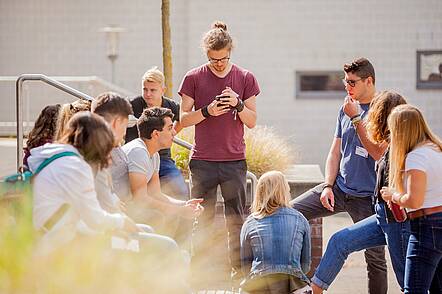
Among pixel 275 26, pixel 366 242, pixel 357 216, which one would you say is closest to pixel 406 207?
pixel 366 242

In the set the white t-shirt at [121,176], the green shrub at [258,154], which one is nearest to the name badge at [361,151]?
the white t-shirt at [121,176]

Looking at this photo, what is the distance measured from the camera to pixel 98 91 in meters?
16.6

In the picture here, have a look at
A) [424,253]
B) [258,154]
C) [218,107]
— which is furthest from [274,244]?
[258,154]

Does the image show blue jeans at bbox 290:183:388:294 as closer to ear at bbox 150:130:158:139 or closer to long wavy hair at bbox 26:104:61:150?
ear at bbox 150:130:158:139

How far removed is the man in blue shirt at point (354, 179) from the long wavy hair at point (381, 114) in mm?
283

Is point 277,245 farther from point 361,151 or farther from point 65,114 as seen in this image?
point 65,114

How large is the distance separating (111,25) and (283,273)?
Result: 12835mm

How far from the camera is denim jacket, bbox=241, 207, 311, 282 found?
6.17 m

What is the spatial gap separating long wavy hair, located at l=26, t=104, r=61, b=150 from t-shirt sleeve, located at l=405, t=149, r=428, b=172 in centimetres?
210

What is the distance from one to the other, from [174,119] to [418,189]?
2619mm

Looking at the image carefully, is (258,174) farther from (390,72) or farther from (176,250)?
(390,72)

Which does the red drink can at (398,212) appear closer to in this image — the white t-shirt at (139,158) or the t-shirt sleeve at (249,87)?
the white t-shirt at (139,158)

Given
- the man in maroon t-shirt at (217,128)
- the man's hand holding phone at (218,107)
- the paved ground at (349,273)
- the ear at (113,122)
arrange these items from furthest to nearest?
the paved ground at (349,273) < the man in maroon t-shirt at (217,128) < the man's hand holding phone at (218,107) < the ear at (113,122)

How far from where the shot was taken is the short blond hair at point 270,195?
632 centimetres
